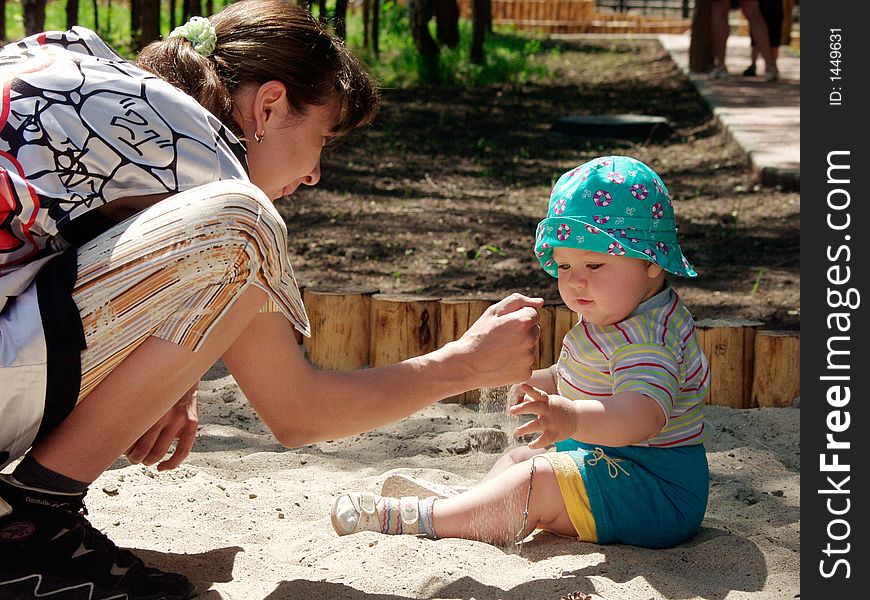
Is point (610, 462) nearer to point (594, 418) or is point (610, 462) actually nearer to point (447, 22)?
point (594, 418)

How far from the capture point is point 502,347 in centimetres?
231

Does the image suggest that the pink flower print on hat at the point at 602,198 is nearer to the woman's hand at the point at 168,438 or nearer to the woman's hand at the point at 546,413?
the woman's hand at the point at 546,413

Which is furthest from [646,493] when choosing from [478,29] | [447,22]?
[447,22]

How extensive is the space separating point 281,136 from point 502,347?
2.08 ft

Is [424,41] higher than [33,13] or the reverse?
the reverse

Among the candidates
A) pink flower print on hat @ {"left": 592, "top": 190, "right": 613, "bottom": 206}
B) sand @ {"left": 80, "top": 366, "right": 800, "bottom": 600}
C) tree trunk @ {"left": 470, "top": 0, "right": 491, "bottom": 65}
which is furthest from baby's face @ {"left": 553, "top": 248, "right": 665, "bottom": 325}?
tree trunk @ {"left": 470, "top": 0, "right": 491, "bottom": 65}

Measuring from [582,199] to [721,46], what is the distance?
10.2 m

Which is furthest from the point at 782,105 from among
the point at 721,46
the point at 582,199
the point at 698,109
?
the point at 582,199

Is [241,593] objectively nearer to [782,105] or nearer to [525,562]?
[525,562]

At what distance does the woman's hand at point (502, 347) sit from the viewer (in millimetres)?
2301

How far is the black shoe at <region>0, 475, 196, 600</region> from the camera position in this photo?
6.32 ft

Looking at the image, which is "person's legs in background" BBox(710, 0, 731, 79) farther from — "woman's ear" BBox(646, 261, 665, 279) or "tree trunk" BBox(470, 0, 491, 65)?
"woman's ear" BBox(646, 261, 665, 279)

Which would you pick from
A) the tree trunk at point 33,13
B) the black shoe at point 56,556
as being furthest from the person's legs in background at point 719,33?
the black shoe at point 56,556

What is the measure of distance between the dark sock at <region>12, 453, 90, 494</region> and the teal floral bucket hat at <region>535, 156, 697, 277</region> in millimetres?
1159
